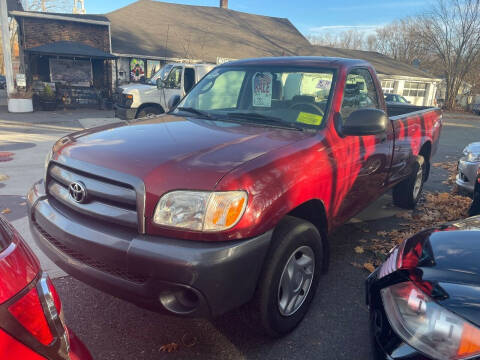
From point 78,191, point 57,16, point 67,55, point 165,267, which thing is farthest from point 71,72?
point 165,267

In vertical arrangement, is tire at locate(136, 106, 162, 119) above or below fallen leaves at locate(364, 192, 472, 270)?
above

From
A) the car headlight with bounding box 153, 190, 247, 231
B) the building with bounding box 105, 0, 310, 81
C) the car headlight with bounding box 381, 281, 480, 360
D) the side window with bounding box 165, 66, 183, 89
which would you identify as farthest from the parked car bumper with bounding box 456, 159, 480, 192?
the building with bounding box 105, 0, 310, 81

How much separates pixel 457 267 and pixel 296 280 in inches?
43.5

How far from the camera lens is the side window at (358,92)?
3.32m

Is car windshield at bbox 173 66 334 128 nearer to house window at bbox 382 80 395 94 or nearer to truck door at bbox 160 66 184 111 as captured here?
truck door at bbox 160 66 184 111

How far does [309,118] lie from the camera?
3016 mm

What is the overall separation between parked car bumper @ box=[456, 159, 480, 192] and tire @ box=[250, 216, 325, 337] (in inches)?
145

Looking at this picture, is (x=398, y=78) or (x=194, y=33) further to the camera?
(x=398, y=78)

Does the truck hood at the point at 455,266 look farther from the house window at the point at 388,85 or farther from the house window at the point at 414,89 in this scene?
the house window at the point at 414,89

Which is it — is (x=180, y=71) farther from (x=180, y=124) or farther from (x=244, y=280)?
(x=244, y=280)

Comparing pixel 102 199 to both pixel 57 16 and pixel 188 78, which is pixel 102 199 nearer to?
pixel 188 78

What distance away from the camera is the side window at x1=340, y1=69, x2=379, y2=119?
10.9 ft

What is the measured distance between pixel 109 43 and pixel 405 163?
62.8 feet

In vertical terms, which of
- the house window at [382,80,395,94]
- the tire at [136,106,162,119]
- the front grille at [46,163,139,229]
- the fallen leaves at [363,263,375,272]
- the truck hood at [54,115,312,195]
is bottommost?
the fallen leaves at [363,263,375,272]
